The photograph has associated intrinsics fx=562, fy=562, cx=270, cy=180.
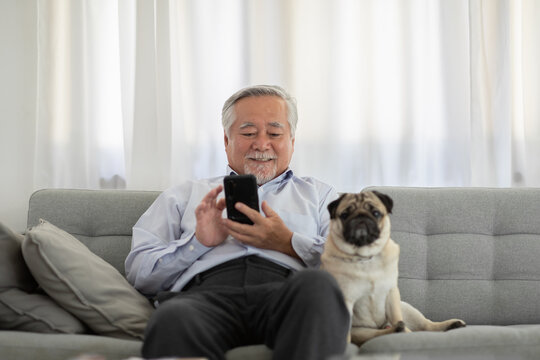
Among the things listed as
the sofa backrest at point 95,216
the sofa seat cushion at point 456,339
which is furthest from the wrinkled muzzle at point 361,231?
the sofa backrest at point 95,216

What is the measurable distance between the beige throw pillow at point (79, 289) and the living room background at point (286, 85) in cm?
88

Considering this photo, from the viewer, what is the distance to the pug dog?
1.47m

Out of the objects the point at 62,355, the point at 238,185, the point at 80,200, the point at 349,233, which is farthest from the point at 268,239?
the point at 80,200

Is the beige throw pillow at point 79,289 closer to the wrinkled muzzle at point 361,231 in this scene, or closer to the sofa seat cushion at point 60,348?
the sofa seat cushion at point 60,348

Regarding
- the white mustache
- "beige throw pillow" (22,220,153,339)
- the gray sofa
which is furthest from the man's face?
"beige throw pillow" (22,220,153,339)

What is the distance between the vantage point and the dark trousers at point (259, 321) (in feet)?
4.20

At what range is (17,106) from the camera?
255 centimetres

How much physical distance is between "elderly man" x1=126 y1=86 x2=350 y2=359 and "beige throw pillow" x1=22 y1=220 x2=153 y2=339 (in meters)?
0.13

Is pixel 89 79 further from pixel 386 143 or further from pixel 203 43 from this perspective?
pixel 386 143

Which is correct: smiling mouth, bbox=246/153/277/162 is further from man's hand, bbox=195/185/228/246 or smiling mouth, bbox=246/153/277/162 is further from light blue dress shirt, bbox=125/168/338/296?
man's hand, bbox=195/185/228/246

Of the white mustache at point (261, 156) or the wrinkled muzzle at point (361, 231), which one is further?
→ the white mustache at point (261, 156)

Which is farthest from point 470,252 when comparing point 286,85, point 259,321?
point 286,85

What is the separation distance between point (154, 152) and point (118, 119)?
0.83 feet

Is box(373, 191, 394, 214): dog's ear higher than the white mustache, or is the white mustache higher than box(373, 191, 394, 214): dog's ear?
the white mustache
